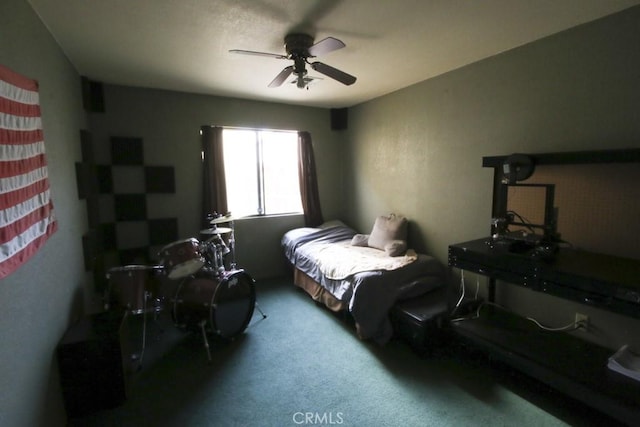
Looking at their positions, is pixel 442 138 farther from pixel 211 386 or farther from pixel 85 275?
pixel 85 275

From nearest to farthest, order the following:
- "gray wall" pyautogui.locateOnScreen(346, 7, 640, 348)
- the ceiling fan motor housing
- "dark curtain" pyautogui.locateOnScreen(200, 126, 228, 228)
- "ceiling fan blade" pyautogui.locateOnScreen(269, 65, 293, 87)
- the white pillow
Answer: "gray wall" pyautogui.locateOnScreen(346, 7, 640, 348) < the ceiling fan motor housing < "ceiling fan blade" pyautogui.locateOnScreen(269, 65, 293, 87) < the white pillow < "dark curtain" pyautogui.locateOnScreen(200, 126, 228, 228)

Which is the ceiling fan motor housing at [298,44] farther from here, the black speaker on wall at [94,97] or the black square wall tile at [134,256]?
the black square wall tile at [134,256]

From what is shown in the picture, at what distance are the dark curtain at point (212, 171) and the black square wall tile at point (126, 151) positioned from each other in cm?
66

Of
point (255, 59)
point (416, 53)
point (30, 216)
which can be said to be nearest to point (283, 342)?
point (30, 216)

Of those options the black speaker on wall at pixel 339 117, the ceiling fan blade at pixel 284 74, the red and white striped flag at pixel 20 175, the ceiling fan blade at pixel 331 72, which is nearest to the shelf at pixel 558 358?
the ceiling fan blade at pixel 331 72

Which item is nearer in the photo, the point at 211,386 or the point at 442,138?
the point at 211,386

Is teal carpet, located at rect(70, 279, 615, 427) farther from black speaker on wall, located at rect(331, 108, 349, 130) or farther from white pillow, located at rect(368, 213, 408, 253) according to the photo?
black speaker on wall, located at rect(331, 108, 349, 130)

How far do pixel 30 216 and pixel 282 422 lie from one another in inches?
65.5

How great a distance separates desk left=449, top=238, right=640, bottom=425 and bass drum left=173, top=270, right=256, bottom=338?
Answer: 1742 mm

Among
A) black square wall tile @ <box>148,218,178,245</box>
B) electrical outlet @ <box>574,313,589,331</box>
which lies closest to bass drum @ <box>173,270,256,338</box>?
black square wall tile @ <box>148,218,178,245</box>

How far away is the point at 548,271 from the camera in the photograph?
5.58ft

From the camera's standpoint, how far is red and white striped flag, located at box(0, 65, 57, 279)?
1147 mm

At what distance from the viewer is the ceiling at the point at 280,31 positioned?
5.49ft

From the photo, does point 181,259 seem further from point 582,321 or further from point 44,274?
point 582,321
